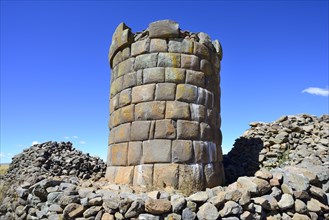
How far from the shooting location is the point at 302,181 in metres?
4.95

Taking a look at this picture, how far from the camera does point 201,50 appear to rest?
6090 mm

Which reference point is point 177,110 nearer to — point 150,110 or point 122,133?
point 150,110

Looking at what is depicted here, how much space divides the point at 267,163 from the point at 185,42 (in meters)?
4.15

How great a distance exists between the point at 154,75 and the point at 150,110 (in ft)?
2.47

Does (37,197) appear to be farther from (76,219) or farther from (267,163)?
(267,163)

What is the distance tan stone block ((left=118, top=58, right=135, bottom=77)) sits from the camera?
240 inches

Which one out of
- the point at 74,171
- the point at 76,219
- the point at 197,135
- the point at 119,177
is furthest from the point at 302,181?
the point at 74,171

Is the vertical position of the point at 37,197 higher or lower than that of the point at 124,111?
lower

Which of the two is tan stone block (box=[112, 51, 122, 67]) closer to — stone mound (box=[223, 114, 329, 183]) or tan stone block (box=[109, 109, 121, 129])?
tan stone block (box=[109, 109, 121, 129])

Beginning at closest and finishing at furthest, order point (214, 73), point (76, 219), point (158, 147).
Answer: point (76, 219) < point (158, 147) < point (214, 73)

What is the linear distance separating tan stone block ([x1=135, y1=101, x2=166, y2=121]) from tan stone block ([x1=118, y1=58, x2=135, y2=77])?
3.12ft

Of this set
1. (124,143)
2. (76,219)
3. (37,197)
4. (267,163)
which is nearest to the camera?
(76,219)

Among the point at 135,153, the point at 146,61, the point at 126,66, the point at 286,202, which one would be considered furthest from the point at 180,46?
the point at 286,202

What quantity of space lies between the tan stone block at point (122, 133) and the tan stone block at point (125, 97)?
0.48 meters
